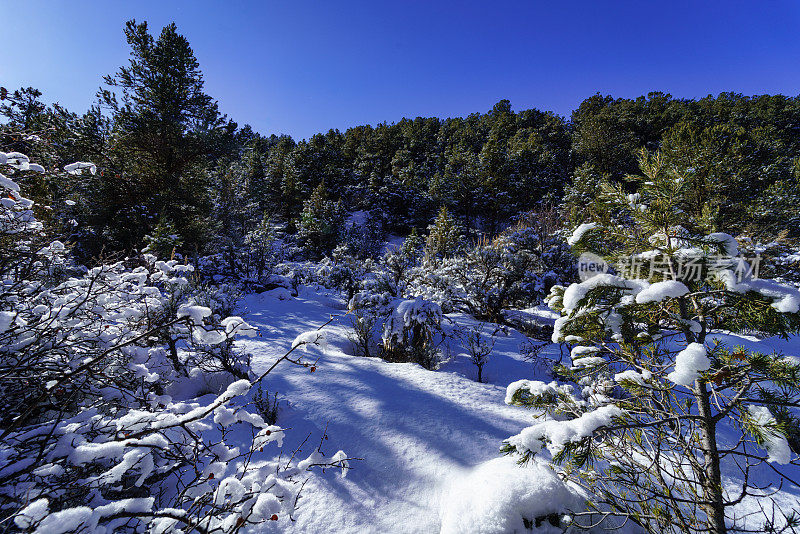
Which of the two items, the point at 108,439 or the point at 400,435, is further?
the point at 400,435

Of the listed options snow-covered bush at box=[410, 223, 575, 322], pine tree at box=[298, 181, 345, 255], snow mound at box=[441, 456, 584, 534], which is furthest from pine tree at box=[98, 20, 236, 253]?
snow mound at box=[441, 456, 584, 534]

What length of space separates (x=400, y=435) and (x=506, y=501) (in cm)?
98

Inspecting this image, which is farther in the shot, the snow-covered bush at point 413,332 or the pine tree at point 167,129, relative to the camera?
the pine tree at point 167,129

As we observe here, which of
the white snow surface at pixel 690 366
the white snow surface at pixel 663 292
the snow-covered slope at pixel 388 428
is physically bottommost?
the snow-covered slope at pixel 388 428

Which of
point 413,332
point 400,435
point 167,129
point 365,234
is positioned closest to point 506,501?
point 400,435

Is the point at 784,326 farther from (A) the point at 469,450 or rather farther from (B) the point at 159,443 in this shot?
(B) the point at 159,443

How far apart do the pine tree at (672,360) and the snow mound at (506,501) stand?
211mm

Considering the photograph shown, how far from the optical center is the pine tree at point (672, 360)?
1.12 meters

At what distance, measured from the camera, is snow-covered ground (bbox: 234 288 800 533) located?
5.98ft

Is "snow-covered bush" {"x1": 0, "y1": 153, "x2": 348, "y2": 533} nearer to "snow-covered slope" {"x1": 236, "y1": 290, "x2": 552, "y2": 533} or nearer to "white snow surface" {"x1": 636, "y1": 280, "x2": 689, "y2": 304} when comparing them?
"snow-covered slope" {"x1": 236, "y1": 290, "x2": 552, "y2": 533}

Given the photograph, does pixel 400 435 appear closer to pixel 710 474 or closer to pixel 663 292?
pixel 710 474

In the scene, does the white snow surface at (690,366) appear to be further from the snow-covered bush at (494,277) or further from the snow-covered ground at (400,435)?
the snow-covered bush at (494,277)

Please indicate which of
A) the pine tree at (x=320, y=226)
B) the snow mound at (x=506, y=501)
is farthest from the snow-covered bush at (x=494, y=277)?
the pine tree at (x=320, y=226)

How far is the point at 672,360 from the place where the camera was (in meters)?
1.52
